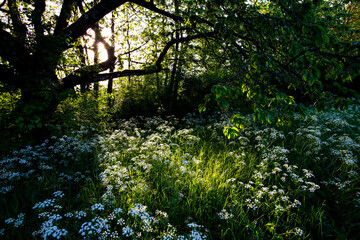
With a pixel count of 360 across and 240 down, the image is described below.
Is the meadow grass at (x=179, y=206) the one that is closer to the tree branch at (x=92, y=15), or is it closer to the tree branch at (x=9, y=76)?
the tree branch at (x=9, y=76)

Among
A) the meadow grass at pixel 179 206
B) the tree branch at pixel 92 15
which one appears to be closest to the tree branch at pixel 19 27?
the tree branch at pixel 92 15

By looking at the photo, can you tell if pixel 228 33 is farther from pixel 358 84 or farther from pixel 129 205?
pixel 358 84

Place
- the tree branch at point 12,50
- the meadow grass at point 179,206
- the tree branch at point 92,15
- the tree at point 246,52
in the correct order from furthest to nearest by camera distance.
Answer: the tree branch at point 92,15 → the tree branch at point 12,50 → the meadow grass at point 179,206 → the tree at point 246,52

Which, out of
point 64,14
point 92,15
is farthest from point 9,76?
point 64,14

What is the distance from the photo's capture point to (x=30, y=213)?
288cm

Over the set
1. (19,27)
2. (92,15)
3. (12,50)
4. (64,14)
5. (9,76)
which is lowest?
(9,76)

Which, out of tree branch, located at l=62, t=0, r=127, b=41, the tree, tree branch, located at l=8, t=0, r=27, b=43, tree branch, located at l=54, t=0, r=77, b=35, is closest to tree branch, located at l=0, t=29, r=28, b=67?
the tree

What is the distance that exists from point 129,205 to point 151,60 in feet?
21.1

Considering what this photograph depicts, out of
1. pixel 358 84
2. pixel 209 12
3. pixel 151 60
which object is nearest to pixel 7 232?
pixel 209 12

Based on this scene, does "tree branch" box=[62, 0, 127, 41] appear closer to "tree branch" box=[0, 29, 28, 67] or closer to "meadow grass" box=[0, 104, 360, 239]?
"tree branch" box=[0, 29, 28, 67]

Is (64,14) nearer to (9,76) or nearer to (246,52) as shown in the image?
(9,76)

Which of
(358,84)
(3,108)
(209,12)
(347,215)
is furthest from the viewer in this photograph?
(358,84)

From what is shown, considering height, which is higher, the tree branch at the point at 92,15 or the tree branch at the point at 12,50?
the tree branch at the point at 92,15

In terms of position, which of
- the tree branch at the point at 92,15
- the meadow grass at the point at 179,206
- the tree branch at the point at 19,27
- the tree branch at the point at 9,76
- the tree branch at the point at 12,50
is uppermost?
the tree branch at the point at 92,15
